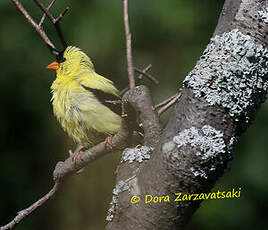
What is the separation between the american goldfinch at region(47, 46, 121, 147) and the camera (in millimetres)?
2900

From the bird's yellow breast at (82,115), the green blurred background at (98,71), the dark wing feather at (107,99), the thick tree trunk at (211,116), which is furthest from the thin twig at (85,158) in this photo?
the green blurred background at (98,71)

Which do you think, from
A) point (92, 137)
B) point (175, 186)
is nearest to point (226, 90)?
point (175, 186)

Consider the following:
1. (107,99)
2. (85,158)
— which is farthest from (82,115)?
(85,158)

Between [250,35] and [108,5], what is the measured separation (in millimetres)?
3279

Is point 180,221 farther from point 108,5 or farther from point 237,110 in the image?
point 108,5

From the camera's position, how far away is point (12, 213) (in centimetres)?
484

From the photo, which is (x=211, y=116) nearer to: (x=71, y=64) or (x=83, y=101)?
(x=83, y=101)

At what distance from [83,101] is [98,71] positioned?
1623 millimetres

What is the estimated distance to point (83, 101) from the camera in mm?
2955

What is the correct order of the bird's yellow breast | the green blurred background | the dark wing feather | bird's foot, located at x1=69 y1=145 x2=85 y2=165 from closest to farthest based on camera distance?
1. bird's foot, located at x1=69 y1=145 x2=85 y2=165
2. the bird's yellow breast
3. the dark wing feather
4. the green blurred background

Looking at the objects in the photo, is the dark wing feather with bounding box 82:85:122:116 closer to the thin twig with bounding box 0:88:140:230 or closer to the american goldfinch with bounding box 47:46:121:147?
the american goldfinch with bounding box 47:46:121:147

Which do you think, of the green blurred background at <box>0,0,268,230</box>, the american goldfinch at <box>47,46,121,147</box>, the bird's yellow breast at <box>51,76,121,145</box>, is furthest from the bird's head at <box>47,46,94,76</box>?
the green blurred background at <box>0,0,268,230</box>

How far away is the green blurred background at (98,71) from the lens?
4.53 metres

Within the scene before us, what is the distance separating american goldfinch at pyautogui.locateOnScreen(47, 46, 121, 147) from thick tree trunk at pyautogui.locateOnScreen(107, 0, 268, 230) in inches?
56.4
